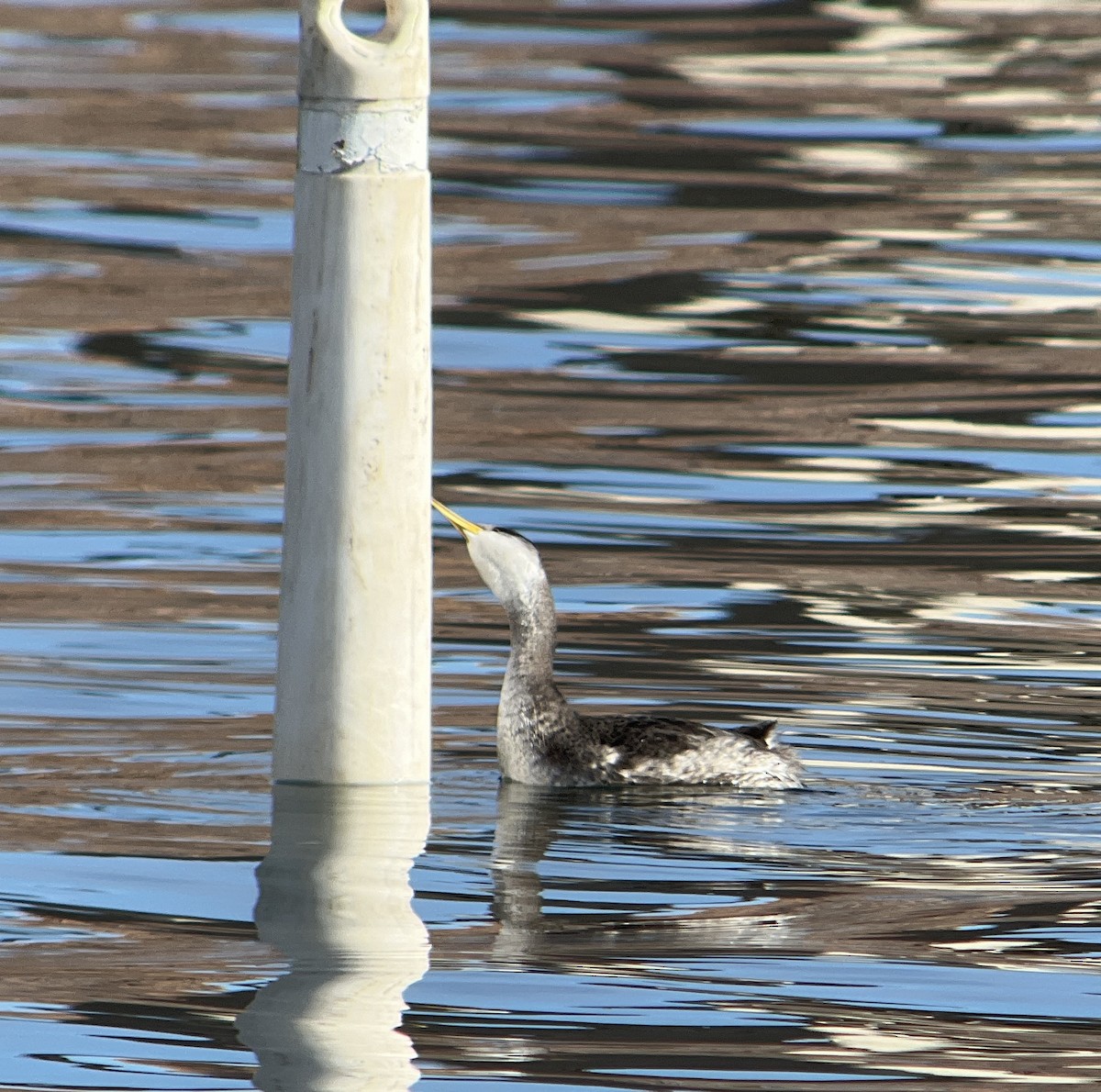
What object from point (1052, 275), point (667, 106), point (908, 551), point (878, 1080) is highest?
point (667, 106)

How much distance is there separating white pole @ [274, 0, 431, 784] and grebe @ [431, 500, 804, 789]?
42 centimetres

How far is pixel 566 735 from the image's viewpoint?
10367 mm

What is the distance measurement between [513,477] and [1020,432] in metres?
3.29

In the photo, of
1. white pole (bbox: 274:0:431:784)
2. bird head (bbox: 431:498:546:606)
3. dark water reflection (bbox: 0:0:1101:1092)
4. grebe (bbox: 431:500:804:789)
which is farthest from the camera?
bird head (bbox: 431:498:546:606)

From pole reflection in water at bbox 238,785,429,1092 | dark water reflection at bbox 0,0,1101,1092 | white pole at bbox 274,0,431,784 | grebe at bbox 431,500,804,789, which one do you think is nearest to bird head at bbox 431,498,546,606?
grebe at bbox 431,500,804,789

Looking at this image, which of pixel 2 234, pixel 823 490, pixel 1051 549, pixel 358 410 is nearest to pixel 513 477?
pixel 823 490

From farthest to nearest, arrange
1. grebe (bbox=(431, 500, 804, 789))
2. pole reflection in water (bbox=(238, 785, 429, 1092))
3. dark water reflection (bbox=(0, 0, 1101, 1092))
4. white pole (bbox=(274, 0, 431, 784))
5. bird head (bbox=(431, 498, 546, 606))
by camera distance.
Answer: bird head (bbox=(431, 498, 546, 606)), grebe (bbox=(431, 500, 804, 789)), white pole (bbox=(274, 0, 431, 784)), dark water reflection (bbox=(0, 0, 1101, 1092)), pole reflection in water (bbox=(238, 785, 429, 1092))

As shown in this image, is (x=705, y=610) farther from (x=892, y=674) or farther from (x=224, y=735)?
(x=224, y=735)

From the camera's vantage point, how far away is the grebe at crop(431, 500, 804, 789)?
1009cm

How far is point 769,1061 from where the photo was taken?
737 cm

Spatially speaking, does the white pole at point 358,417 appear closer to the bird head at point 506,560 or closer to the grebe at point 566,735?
the grebe at point 566,735

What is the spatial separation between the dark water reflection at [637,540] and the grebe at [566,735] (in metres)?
0.14

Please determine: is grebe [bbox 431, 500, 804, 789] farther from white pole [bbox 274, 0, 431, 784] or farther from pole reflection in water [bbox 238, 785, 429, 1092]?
pole reflection in water [bbox 238, 785, 429, 1092]

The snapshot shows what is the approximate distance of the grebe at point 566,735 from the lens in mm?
10086
